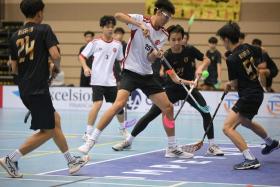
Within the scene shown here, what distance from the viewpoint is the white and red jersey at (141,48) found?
9047mm

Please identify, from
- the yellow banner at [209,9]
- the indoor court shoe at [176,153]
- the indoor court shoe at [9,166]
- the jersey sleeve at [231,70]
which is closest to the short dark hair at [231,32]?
the jersey sleeve at [231,70]

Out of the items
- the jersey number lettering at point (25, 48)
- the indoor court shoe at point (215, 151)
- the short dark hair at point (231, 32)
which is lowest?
the indoor court shoe at point (215, 151)

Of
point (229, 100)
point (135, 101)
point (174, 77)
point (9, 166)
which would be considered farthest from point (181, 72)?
point (135, 101)

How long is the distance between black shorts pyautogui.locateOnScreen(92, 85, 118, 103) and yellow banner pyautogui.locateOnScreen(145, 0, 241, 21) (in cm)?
1069

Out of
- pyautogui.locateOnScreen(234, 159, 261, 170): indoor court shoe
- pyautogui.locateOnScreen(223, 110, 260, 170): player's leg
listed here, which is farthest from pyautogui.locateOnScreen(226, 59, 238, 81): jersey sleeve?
pyautogui.locateOnScreen(234, 159, 261, 170): indoor court shoe

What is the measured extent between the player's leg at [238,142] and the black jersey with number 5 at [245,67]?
1.04 feet

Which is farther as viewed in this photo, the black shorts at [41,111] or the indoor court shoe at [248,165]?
the indoor court shoe at [248,165]

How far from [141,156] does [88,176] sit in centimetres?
194

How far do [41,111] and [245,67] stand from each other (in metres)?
2.65

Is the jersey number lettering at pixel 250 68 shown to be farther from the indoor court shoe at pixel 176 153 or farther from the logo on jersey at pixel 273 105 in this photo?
the logo on jersey at pixel 273 105

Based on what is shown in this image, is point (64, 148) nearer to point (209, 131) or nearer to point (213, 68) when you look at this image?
point (209, 131)

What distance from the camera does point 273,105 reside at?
59.4 feet

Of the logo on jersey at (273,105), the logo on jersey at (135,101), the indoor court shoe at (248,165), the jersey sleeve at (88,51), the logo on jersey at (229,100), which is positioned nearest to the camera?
the indoor court shoe at (248,165)

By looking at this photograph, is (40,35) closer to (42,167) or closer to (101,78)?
(42,167)
